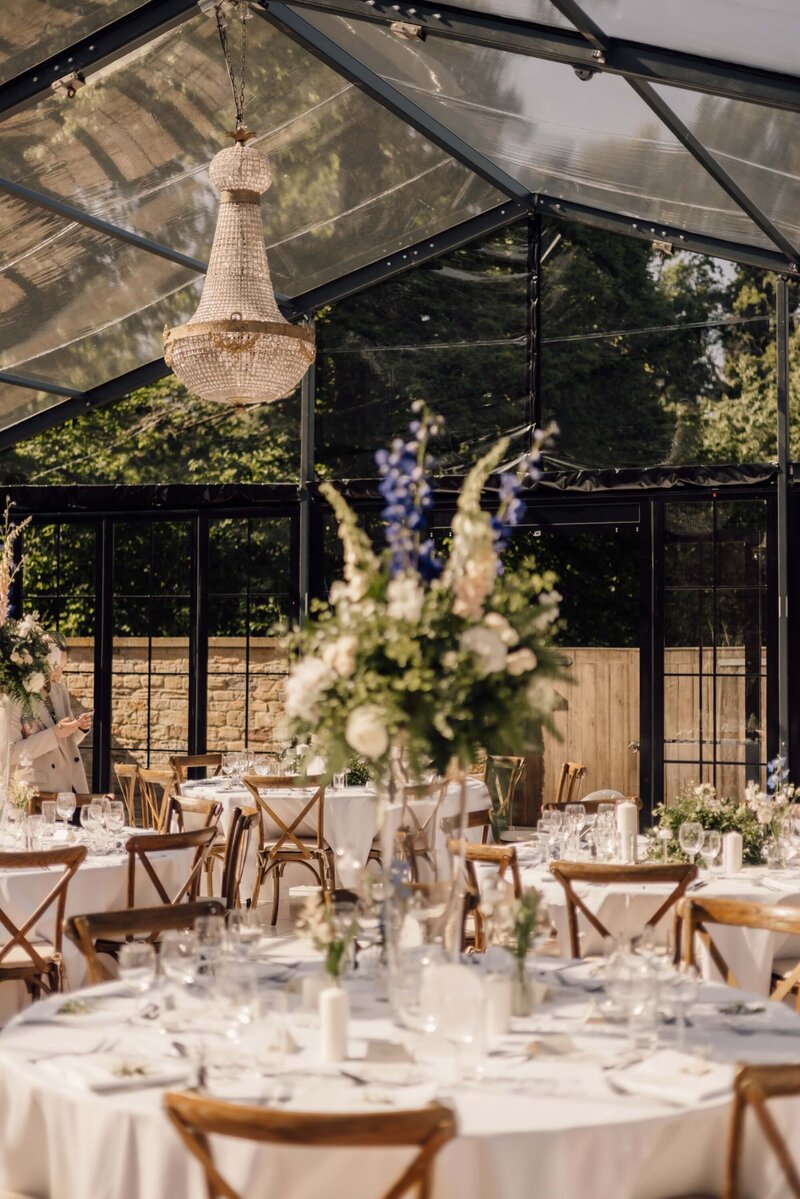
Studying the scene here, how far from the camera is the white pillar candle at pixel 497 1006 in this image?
314 cm

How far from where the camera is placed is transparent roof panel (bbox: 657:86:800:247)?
23.4 feet

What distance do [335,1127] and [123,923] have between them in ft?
5.89

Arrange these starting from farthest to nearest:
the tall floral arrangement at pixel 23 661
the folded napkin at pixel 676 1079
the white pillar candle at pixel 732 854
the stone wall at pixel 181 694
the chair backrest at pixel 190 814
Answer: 1. the stone wall at pixel 181 694
2. the chair backrest at pixel 190 814
3. the tall floral arrangement at pixel 23 661
4. the white pillar candle at pixel 732 854
5. the folded napkin at pixel 676 1079

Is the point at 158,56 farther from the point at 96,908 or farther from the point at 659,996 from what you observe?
the point at 659,996

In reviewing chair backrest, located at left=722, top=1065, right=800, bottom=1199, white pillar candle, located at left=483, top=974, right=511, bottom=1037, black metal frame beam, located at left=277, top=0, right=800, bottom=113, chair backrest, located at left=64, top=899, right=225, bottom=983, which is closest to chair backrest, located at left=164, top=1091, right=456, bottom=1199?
chair backrest, located at left=722, top=1065, right=800, bottom=1199

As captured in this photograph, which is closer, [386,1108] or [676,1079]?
[386,1108]

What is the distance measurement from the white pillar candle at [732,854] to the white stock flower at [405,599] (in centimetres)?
Answer: 313

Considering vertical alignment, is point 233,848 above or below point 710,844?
below

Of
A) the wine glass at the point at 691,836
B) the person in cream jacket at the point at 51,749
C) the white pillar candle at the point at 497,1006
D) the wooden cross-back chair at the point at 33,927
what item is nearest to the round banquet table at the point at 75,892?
the wooden cross-back chair at the point at 33,927

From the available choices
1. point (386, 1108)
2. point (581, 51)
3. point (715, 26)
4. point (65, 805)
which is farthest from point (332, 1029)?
point (581, 51)

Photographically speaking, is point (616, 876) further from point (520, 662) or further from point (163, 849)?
point (520, 662)

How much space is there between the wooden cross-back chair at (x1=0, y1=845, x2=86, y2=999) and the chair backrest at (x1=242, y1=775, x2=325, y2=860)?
241cm

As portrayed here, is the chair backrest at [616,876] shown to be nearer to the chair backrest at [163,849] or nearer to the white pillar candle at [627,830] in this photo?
the white pillar candle at [627,830]

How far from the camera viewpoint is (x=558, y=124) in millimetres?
8766
